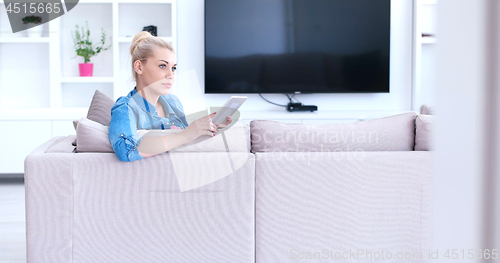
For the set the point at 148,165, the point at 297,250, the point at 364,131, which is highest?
the point at 364,131

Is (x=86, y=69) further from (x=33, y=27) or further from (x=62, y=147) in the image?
(x=62, y=147)

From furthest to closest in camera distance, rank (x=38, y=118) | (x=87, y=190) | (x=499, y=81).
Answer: (x=38, y=118) → (x=87, y=190) → (x=499, y=81)

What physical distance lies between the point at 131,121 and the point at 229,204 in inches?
16.7

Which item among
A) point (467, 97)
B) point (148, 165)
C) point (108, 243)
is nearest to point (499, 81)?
point (467, 97)

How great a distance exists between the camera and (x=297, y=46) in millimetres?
3730

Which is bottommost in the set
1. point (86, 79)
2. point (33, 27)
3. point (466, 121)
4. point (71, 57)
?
Result: point (466, 121)

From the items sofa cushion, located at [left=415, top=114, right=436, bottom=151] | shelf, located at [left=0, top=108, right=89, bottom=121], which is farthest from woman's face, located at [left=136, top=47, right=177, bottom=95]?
shelf, located at [left=0, top=108, right=89, bottom=121]

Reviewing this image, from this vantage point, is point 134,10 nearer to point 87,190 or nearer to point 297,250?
point 87,190

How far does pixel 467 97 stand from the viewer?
9.0 inches

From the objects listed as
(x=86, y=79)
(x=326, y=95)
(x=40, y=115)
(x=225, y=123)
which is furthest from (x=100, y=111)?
(x=326, y=95)

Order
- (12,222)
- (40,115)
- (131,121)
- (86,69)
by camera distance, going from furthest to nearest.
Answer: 1. (86,69)
2. (40,115)
3. (12,222)
4. (131,121)

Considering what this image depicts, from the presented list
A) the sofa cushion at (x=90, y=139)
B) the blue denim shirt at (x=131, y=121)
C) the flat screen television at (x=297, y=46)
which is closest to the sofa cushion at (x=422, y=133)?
the blue denim shirt at (x=131, y=121)

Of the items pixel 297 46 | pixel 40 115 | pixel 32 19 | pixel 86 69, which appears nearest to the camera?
pixel 40 115

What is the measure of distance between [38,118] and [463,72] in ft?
11.4
